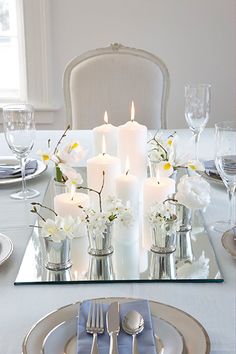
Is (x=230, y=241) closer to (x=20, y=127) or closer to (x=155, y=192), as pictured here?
(x=155, y=192)

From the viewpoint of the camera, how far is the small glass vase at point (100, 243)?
94cm

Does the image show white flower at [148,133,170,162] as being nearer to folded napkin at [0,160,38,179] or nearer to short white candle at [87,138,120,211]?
short white candle at [87,138,120,211]

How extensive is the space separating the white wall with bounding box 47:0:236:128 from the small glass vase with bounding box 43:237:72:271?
2.01m

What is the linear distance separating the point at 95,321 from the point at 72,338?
0.12 ft

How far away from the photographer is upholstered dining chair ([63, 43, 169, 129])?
2.13 metres

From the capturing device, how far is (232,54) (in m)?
2.84

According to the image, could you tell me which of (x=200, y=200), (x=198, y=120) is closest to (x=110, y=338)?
(x=200, y=200)

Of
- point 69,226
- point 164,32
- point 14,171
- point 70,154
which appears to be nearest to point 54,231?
point 69,226

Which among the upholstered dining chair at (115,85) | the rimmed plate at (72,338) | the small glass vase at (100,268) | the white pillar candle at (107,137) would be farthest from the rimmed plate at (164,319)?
the upholstered dining chair at (115,85)

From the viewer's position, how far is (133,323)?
0.73 metres

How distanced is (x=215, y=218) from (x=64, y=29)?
185cm

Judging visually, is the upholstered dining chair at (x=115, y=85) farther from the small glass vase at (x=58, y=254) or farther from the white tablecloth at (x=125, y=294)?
the small glass vase at (x=58, y=254)

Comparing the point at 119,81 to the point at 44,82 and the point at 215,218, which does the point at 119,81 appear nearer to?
the point at 44,82

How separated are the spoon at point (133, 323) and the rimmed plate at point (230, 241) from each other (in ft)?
0.93
